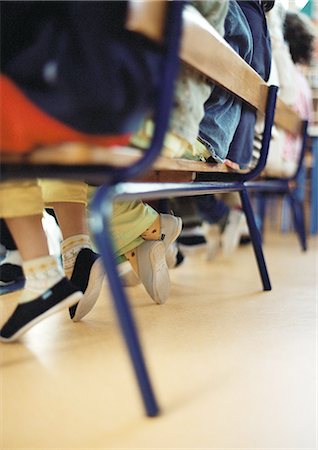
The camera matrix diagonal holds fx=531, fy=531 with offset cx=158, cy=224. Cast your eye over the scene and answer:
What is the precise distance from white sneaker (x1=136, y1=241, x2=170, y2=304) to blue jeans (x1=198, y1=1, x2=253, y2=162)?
0.28m

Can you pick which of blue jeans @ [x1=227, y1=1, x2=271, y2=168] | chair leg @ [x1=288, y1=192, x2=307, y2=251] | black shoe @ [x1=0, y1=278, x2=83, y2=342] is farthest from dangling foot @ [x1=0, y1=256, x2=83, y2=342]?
chair leg @ [x1=288, y1=192, x2=307, y2=251]

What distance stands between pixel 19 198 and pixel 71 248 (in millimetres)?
295

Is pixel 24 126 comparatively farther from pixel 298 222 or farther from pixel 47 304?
pixel 298 222

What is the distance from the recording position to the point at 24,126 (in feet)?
2.39

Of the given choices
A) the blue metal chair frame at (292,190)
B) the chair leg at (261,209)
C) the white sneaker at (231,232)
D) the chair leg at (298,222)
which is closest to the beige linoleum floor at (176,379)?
the blue metal chair frame at (292,190)

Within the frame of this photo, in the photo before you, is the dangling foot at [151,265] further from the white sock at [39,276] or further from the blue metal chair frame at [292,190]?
the blue metal chair frame at [292,190]

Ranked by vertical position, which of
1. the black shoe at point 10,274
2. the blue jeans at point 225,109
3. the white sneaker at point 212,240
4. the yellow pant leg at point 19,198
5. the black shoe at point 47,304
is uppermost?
the blue jeans at point 225,109

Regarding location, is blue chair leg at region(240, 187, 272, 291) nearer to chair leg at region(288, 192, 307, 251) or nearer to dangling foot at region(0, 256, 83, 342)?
dangling foot at region(0, 256, 83, 342)

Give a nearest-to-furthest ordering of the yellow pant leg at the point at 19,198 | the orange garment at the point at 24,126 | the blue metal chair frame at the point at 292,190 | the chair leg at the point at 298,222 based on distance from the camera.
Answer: the orange garment at the point at 24,126 < the yellow pant leg at the point at 19,198 < the blue metal chair frame at the point at 292,190 < the chair leg at the point at 298,222

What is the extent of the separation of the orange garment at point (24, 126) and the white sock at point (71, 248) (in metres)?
0.49

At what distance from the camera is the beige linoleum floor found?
0.72 metres

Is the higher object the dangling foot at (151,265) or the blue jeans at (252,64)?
the blue jeans at (252,64)

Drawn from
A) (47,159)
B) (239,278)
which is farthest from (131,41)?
(239,278)

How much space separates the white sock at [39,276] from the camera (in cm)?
99
